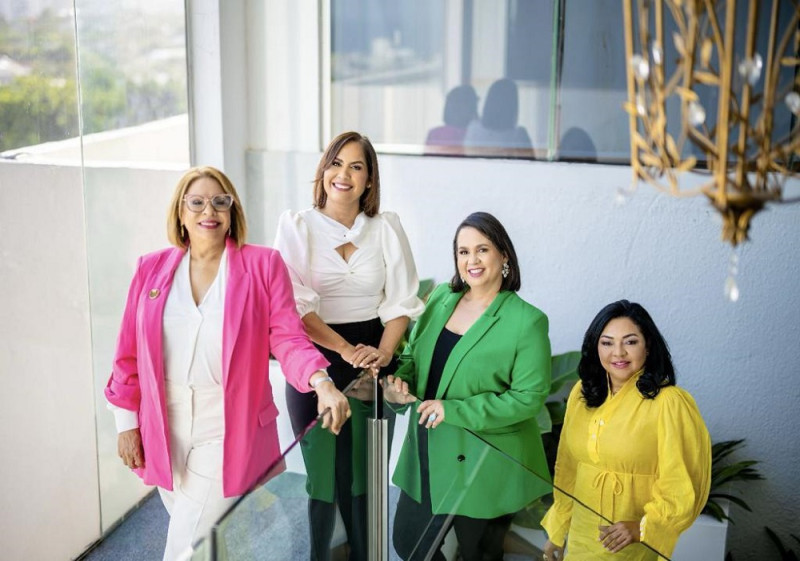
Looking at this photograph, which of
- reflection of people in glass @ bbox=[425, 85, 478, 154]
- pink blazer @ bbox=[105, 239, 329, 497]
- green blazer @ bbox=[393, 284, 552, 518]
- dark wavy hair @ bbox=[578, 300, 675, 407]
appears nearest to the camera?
green blazer @ bbox=[393, 284, 552, 518]

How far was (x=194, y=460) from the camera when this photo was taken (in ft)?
8.16

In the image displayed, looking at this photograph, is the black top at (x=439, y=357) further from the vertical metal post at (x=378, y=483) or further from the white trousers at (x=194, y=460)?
the white trousers at (x=194, y=460)

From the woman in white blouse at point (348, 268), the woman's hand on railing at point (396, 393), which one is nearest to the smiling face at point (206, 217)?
the woman in white blouse at point (348, 268)

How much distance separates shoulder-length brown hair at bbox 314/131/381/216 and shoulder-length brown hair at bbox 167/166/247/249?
355 mm

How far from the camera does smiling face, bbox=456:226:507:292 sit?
8.38ft

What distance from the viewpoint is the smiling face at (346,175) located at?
2721 mm

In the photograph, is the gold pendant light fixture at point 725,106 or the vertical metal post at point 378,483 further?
the vertical metal post at point 378,483

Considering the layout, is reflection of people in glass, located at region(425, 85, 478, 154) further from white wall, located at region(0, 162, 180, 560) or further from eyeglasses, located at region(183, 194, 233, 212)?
eyeglasses, located at region(183, 194, 233, 212)

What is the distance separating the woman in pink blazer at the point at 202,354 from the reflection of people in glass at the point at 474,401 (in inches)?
14.9

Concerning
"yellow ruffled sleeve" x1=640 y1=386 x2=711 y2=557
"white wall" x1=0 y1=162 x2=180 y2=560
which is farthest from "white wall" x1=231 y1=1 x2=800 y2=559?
"yellow ruffled sleeve" x1=640 y1=386 x2=711 y2=557

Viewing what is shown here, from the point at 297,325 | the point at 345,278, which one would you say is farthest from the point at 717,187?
the point at 345,278

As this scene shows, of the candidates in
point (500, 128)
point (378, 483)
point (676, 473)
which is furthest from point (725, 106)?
point (500, 128)

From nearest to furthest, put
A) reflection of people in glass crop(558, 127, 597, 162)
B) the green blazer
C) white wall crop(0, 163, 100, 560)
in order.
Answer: the green blazer
white wall crop(0, 163, 100, 560)
reflection of people in glass crop(558, 127, 597, 162)

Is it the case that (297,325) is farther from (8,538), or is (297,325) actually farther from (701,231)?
(701,231)
